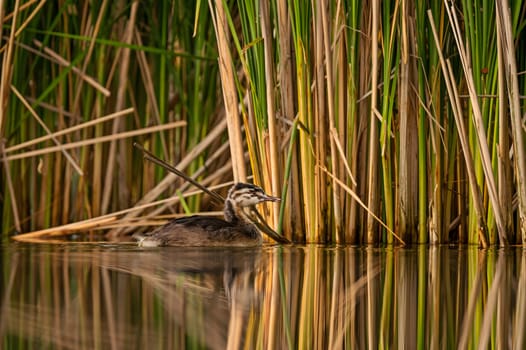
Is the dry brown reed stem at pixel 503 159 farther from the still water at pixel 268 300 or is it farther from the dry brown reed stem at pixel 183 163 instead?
the dry brown reed stem at pixel 183 163

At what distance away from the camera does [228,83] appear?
6.41 m

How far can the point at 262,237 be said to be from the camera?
6.78m

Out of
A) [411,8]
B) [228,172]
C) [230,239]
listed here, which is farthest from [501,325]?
[228,172]

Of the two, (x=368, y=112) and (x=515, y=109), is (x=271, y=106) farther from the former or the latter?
(x=515, y=109)

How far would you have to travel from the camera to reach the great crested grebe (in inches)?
254

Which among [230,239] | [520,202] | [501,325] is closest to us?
[501,325]

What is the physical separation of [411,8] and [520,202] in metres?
1.19

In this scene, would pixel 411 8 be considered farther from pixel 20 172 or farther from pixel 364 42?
pixel 20 172

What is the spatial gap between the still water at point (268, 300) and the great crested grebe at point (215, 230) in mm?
619

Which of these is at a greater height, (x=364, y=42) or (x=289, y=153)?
(x=364, y=42)

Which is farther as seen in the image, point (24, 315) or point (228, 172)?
point (228, 172)

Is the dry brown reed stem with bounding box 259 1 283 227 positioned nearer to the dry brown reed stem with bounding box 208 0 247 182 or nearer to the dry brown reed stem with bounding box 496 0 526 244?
the dry brown reed stem with bounding box 208 0 247 182

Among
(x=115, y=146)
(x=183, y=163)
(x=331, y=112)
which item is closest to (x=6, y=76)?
(x=115, y=146)

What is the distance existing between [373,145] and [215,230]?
113cm
